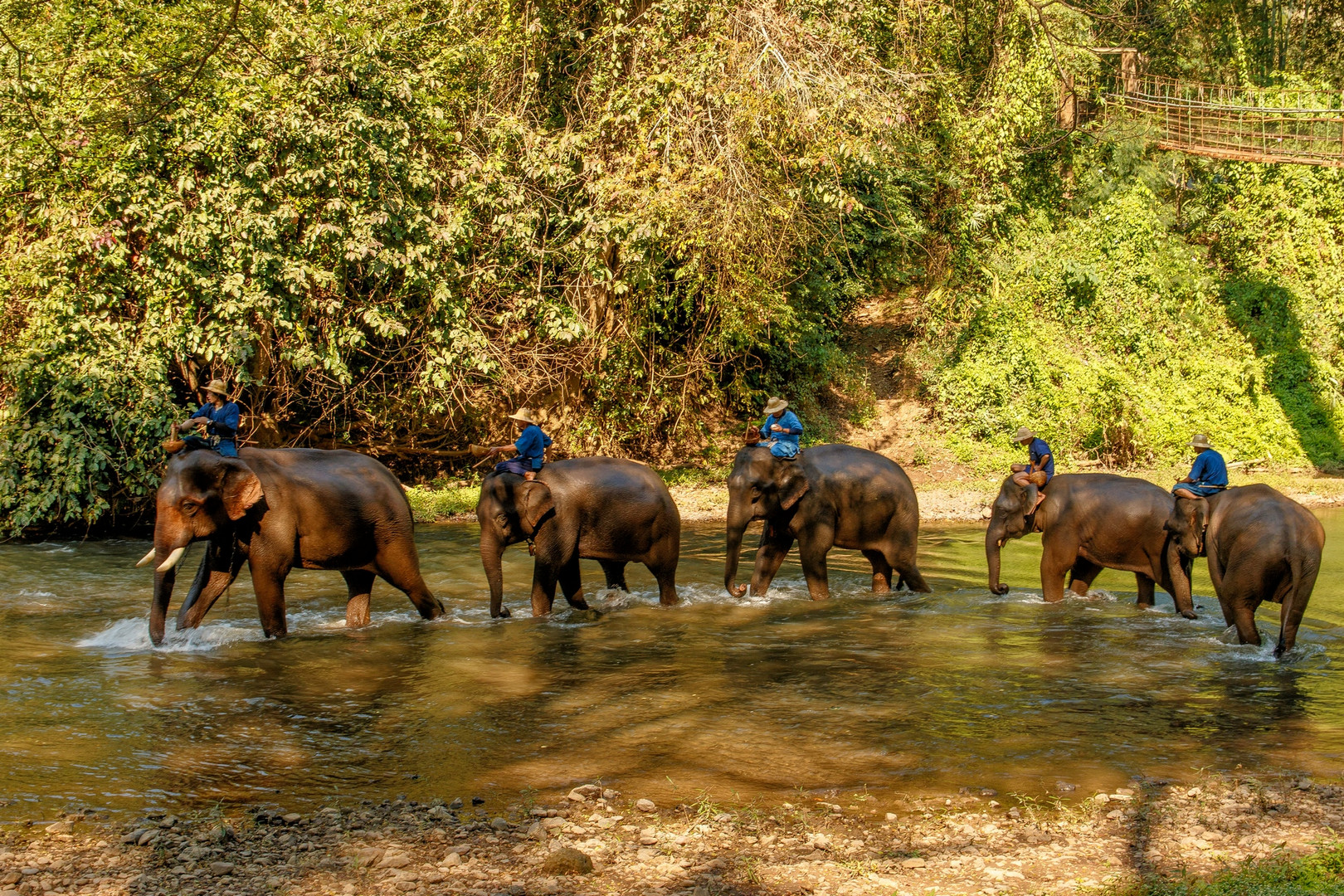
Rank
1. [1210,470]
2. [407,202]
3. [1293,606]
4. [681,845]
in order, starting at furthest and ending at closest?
[407,202] → [1210,470] → [1293,606] → [681,845]

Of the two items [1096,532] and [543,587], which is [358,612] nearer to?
[543,587]

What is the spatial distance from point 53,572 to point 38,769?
7193 mm

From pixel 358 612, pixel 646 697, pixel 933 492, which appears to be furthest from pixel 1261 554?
pixel 933 492

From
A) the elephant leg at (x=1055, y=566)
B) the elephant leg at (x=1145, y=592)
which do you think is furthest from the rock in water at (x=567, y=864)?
the elephant leg at (x=1145, y=592)

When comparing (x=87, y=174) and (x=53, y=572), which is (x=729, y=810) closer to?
(x=53, y=572)

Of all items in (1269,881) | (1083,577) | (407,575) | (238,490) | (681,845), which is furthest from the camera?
(1083,577)

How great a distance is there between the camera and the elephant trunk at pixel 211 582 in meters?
9.30

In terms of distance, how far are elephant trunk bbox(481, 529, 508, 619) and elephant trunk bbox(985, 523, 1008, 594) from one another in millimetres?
4646

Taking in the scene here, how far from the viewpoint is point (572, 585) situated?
1084 centimetres

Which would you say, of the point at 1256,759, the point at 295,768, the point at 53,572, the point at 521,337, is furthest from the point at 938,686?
the point at 521,337

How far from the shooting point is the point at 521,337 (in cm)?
1814

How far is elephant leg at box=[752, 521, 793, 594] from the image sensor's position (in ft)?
37.8

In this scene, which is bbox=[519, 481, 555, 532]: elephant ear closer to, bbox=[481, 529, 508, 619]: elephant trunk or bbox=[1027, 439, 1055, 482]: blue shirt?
bbox=[481, 529, 508, 619]: elephant trunk

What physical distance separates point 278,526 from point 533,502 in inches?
81.0
